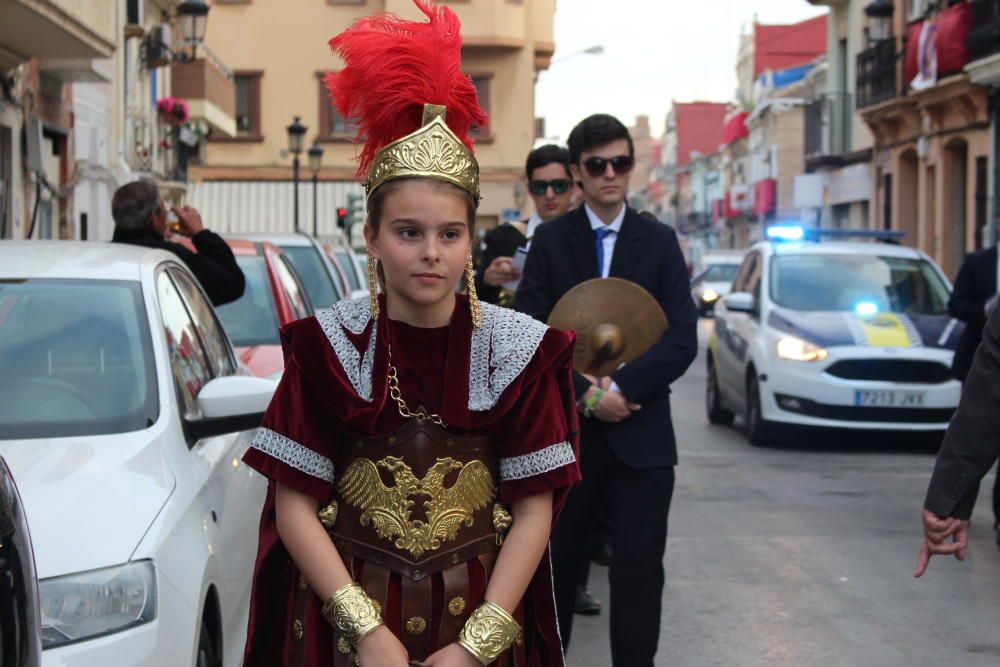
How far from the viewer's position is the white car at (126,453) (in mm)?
3715

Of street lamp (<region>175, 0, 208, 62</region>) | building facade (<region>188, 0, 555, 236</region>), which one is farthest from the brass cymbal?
building facade (<region>188, 0, 555, 236</region>)

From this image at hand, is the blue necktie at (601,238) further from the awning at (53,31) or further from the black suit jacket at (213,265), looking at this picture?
the awning at (53,31)

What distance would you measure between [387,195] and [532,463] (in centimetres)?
59

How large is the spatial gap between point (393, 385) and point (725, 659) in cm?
358

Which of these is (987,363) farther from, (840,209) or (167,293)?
(840,209)

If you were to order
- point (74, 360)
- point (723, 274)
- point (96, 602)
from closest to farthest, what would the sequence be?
point (96, 602), point (74, 360), point (723, 274)

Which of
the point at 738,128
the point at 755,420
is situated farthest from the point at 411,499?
the point at 738,128

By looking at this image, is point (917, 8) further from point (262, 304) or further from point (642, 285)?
point (642, 285)

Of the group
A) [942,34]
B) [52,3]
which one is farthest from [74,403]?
[942,34]

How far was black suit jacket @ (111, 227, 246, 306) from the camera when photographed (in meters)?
7.89

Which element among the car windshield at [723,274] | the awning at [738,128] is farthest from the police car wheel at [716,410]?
the awning at [738,128]

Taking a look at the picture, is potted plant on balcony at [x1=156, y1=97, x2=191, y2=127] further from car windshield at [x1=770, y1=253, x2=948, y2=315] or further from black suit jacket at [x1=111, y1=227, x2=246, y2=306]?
black suit jacket at [x1=111, y1=227, x2=246, y2=306]

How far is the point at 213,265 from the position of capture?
7957 millimetres

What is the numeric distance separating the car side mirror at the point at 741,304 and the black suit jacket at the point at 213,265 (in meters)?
6.36
